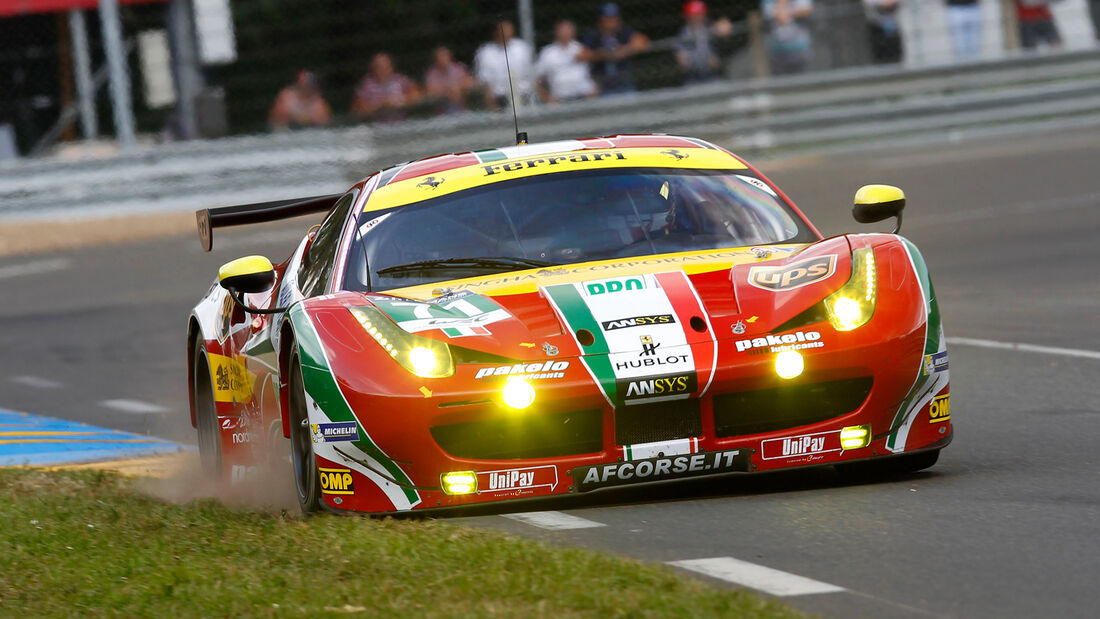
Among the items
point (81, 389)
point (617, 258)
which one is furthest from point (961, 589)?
point (81, 389)

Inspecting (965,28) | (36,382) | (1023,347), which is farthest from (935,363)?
(965,28)

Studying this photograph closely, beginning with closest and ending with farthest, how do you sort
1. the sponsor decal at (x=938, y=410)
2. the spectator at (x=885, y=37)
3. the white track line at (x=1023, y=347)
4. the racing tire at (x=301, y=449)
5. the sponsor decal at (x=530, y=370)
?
the sponsor decal at (x=530, y=370) < the racing tire at (x=301, y=449) < the sponsor decal at (x=938, y=410) < the white track line at (x=1023, y=347) < the spectator at (x=885, y=37)

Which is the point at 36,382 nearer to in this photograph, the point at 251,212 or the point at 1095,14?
the point at 251,212

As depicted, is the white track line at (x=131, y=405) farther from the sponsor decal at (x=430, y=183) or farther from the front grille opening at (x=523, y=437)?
the front grille opening at (x=523, y=437)

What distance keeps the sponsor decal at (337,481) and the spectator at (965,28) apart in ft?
60.8

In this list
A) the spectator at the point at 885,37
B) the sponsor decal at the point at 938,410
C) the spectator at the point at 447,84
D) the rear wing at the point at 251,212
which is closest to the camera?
the sponsor decal at the point at 938,410

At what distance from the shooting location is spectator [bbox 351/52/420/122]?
2203cm

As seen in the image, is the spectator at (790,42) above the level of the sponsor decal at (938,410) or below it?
above

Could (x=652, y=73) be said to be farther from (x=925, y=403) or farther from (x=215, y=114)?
(x=925, y=403)

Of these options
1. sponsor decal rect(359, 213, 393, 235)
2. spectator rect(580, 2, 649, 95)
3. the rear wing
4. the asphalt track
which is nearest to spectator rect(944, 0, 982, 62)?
the asphalt track

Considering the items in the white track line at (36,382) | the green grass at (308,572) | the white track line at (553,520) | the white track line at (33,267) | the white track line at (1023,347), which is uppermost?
the green grass at (308,572)

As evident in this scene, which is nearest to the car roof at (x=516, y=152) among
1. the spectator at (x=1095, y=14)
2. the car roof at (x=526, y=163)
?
the car roof at (x=526, y=163)

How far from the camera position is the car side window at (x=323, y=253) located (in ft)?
23.1

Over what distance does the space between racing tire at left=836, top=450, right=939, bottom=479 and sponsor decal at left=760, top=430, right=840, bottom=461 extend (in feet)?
1.09
